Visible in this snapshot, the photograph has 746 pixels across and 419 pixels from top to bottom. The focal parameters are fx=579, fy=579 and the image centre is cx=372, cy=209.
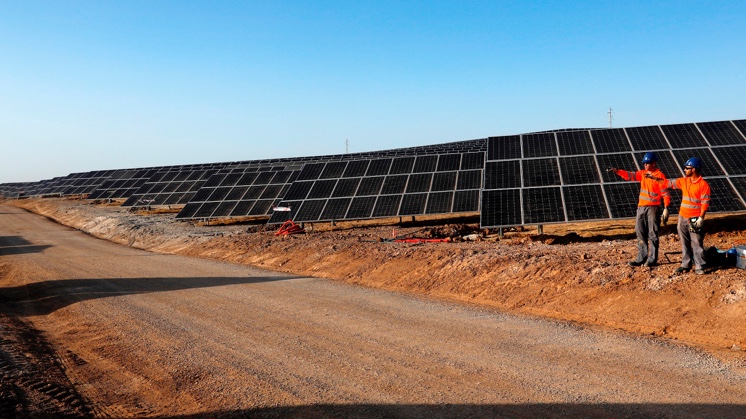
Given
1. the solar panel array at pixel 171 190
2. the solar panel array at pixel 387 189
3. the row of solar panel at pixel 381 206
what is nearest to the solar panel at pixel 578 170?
the row of solar panel at pixel 381 206

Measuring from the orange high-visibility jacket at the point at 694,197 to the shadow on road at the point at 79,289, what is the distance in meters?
10.6

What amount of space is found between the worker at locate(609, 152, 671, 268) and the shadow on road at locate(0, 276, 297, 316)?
9622 mm

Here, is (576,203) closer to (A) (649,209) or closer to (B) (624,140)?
(B) (624,140)

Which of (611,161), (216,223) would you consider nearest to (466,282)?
(611,161)

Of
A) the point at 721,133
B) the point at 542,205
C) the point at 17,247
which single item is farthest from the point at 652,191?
the point at 17,247

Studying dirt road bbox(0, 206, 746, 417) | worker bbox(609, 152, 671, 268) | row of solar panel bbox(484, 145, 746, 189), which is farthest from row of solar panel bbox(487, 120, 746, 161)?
dirt road bbox(0, 206, 746, 417)

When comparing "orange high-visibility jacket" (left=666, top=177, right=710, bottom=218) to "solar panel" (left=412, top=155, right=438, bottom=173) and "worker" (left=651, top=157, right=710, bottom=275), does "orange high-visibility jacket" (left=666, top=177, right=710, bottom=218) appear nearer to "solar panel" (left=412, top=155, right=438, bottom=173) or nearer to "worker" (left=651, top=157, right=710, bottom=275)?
"worker" (left=651, top=157, right=710, bottom=275)

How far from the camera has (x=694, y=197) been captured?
395 inches

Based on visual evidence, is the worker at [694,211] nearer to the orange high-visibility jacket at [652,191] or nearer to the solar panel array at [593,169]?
the orange high-visibility jacket at [652,191]

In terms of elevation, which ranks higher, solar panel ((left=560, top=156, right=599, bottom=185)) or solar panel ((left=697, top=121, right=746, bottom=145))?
solar panel ((left=697, top=121, right=746, bottom=145))

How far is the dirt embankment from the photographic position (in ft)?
30.0

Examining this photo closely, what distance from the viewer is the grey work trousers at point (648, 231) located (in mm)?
11102

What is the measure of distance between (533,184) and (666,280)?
9.35 meters

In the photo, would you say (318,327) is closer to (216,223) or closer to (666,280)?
(666,280)
